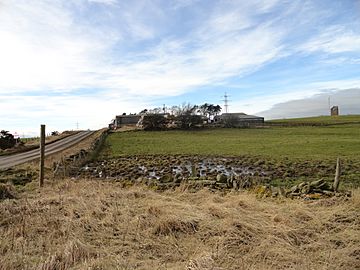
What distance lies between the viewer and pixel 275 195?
31.7 feet

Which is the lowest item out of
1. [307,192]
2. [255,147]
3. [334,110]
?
[255,147]

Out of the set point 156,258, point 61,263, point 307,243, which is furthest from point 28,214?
point 307,243

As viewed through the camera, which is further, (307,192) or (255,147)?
(255,147)

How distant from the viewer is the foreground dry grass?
189 inches

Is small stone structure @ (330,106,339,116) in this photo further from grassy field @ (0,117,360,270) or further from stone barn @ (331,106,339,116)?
grassy field @ (0,117,360,270)

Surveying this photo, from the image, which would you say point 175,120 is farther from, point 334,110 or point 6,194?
point 334,110

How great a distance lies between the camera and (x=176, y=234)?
6.05 meters

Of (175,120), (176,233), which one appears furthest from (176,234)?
(175,120)

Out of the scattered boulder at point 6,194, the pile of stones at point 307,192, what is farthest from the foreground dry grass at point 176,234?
the scattered boulder at point 6,194

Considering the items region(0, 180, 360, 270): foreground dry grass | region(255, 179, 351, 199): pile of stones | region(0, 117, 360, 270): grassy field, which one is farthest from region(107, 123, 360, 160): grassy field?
region(0, 180, 360, 270): foreground dry grass

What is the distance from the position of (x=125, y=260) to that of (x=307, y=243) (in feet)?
10.9

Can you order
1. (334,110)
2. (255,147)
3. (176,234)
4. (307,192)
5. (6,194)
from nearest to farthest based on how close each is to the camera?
(176,234)
(6,194)
(307,192)
(255,147)
(334,110)

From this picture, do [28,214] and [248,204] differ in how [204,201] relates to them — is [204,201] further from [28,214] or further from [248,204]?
[28,214]

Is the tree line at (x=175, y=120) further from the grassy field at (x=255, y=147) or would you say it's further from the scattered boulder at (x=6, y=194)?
the scattered boulder at (x=6, y=194)
